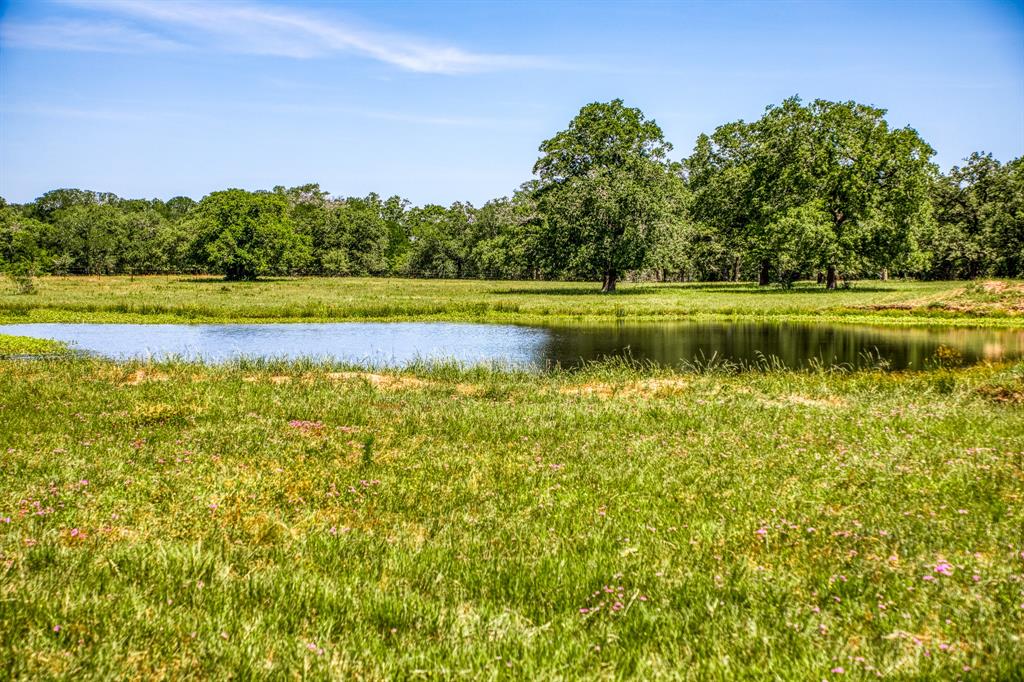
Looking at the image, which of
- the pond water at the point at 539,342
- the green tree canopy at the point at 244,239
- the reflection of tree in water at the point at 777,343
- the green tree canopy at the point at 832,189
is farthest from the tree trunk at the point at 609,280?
the green tree canopy at the point at 244,239

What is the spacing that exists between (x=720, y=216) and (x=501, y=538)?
93587 millimetres

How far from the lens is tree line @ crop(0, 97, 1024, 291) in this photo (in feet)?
225

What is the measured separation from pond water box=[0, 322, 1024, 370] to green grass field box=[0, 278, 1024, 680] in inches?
542

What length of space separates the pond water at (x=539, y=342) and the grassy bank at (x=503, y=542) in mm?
14312

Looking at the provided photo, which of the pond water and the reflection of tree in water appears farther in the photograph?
the reflection of tree in water

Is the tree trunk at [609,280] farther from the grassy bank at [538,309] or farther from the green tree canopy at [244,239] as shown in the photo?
the green tree canopy at [244,239]

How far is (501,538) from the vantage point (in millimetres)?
7012

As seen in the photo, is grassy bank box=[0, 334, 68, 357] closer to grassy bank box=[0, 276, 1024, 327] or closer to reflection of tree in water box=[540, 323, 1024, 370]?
grassy bank box=[0, 276, 1024, 327]

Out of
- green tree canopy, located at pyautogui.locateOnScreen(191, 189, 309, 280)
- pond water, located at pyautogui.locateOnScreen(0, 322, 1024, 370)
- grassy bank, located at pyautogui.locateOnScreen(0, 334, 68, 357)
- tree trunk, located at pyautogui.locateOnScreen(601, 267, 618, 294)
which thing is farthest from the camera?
green tree canopy, located at pyautogui.locateOnScreen(191, 189, 309, 280)

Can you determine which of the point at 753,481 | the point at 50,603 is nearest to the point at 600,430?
the point at 753,481

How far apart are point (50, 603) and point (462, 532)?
3.72 m

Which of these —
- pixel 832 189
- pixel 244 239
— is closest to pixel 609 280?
pixel 832 189

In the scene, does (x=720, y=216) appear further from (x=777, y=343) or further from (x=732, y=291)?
(x=777, y=343)

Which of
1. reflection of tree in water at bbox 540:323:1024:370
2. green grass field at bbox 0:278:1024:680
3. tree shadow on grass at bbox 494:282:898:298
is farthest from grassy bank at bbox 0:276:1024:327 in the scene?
green grass field at bbox 0:278:1024:680
